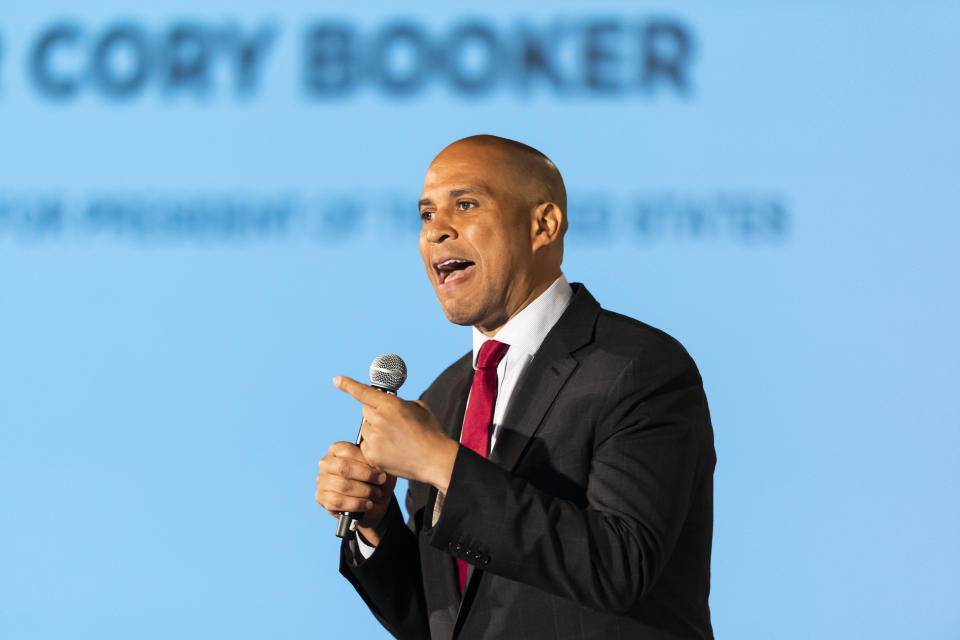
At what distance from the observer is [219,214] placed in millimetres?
3691

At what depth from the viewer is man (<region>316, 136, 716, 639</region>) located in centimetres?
149

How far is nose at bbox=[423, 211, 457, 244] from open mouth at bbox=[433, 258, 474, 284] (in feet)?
0.13

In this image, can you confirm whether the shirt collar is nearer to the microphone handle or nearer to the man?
the man

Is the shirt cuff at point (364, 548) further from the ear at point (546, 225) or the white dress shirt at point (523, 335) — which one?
the ear at point (546, 225)

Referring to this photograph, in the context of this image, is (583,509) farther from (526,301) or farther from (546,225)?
(546,225)

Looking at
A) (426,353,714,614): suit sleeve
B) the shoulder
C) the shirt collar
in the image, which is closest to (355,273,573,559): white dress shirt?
the shirt collar

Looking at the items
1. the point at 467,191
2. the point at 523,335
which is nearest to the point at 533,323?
the point at 523,335

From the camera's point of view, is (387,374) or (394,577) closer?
(387,374)

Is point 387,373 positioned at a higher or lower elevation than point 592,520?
higher

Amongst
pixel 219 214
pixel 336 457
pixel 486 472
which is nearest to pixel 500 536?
pixel 486 472

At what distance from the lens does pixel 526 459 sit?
166cm

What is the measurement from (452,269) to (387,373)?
0.78ft

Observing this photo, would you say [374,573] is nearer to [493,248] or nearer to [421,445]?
[421,445]

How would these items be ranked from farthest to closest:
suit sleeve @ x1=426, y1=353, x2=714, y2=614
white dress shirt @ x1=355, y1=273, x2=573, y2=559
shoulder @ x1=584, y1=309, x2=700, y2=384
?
white dress shirt @ x1=355, y1=273, x2=573, y2=559 → shoulder @ x1=584, y1=309, x2=700, y2=384 → suit sleeve @ x1=426, y1=353, x2=714, y2=614
